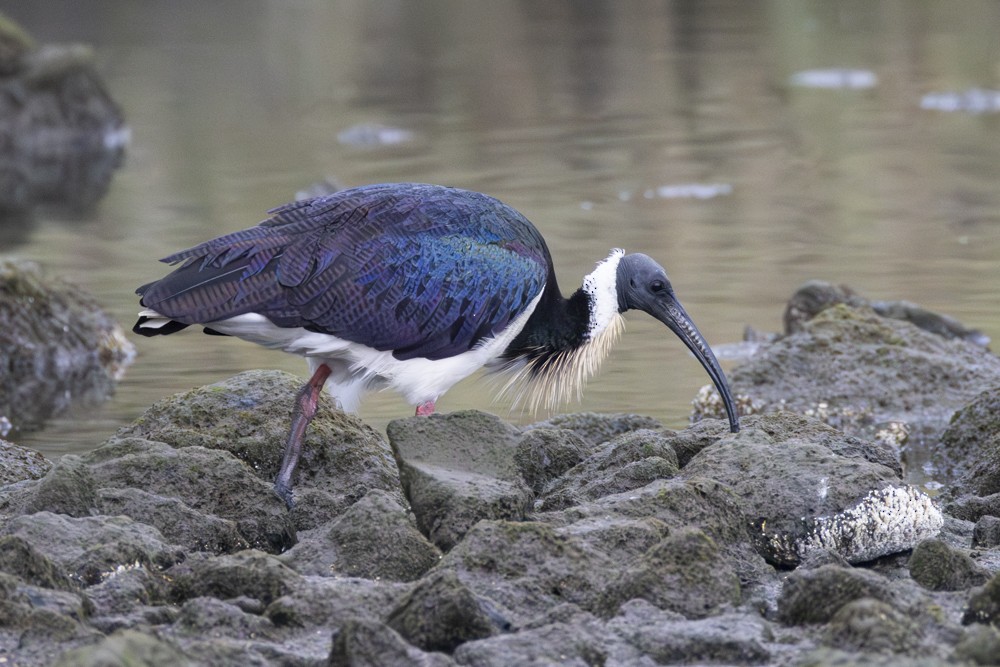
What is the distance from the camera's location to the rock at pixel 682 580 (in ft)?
18.9

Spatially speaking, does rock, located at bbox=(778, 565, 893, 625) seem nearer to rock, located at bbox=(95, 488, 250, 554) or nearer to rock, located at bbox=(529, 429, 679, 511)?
rock, located at bbox=(529, 429, 679, 511)

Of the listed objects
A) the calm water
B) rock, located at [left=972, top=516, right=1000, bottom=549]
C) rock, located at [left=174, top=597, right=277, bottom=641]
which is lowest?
the calm water

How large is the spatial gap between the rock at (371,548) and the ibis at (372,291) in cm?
90

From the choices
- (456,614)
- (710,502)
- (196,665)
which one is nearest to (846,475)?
(710,502)

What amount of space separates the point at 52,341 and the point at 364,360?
18.0 ft

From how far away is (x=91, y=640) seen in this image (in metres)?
5.30

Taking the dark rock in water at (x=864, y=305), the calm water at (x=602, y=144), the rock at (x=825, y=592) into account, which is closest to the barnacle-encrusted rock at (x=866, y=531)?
the rock at (x=825, y=592)

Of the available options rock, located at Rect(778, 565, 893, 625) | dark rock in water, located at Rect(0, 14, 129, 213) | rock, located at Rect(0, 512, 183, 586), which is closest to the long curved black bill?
rock, located at Rect(778, 565, 893, 625)

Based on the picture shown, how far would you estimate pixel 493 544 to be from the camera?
6.00 meters

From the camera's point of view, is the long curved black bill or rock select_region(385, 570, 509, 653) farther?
the long curved black bill

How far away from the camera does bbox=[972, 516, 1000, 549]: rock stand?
667cm

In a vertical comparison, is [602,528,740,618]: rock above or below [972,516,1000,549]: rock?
above

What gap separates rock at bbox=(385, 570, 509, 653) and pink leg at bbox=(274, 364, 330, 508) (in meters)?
1.98

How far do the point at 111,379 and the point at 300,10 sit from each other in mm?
27741
